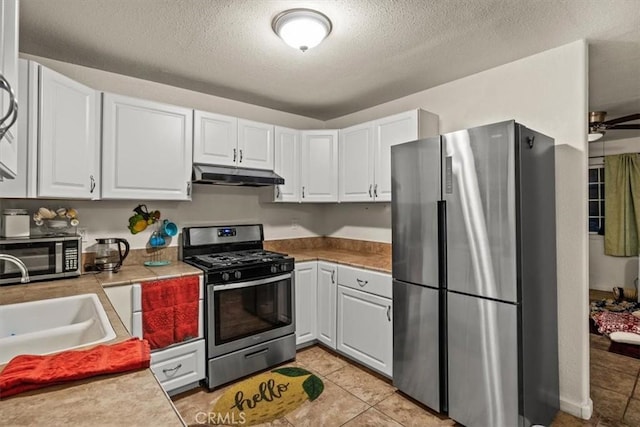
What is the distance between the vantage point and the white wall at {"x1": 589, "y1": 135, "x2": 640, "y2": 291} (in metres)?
4.87

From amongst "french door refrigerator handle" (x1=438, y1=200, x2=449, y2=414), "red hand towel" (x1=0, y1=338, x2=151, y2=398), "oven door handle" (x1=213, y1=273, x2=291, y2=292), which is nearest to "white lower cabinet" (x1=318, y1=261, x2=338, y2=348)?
"oven door handle" (x1=213, y1=273, x2=291, y2=292)

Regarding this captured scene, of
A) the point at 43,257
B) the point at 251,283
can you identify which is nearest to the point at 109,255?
the point at 43,257

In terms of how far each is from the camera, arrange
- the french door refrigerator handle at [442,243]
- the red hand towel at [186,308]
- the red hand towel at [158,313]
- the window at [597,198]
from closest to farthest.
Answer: the french door refrigerator handle at [442,243] < the red hand towel at [158,313] < the red hand towel at [186,308] < the window at [597,198]

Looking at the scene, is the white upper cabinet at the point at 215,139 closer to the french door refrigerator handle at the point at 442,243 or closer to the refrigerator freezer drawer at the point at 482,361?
the french door refrigerator handle at the point at 442,243

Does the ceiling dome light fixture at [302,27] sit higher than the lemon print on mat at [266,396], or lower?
higher

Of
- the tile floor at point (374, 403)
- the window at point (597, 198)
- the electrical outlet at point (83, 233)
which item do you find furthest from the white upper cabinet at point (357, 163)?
the window at point (597, 198)

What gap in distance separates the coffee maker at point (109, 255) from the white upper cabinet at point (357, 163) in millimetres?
1963

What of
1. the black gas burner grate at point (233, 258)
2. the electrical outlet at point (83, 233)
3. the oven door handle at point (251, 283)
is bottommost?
the oven door handle at point (251, 283)

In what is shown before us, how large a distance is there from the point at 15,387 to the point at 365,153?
2765 mm

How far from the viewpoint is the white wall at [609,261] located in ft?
16.0

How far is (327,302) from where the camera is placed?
3105 mm

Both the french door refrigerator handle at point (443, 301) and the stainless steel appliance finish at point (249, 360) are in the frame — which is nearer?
the french door refrigerator handle at point (443, 301)

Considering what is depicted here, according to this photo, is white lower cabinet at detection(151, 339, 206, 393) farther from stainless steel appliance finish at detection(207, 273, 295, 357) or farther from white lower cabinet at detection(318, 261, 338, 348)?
white lower cabinet at detection(318, 261, 338, 348)

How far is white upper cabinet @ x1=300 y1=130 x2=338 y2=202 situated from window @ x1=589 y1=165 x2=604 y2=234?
439 centimetres
